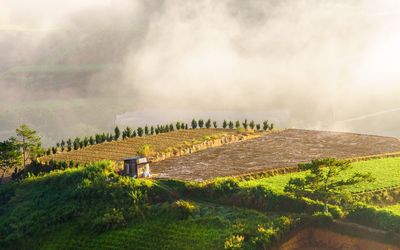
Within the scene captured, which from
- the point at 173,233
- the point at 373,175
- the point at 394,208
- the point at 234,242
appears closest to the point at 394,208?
the point at 394,208

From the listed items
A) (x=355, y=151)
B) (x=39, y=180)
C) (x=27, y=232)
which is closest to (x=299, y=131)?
(x=355, y=151)

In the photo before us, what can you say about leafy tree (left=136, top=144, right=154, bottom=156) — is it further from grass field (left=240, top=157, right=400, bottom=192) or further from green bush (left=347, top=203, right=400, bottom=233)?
green bush (left=347, top=203, right=400, bottom=233)

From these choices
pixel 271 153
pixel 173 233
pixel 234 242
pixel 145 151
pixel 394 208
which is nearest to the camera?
pixel 234 242

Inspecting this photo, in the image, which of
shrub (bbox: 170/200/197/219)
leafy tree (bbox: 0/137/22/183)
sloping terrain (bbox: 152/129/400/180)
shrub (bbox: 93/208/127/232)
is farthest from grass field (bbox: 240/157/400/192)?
leafy tree (bbox: 0/137/22/183)

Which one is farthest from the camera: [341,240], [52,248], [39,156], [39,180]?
[39,156]

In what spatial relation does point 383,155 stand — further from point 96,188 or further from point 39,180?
point 39,180

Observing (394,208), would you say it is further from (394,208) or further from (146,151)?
(146,151)

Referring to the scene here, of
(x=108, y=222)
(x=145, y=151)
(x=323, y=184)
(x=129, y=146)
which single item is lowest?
(x=108, y=222)
